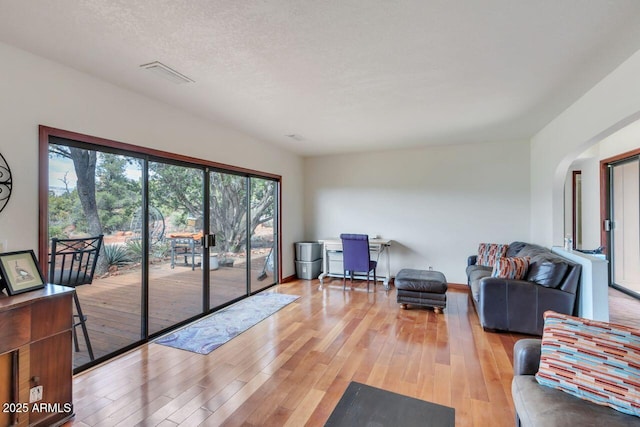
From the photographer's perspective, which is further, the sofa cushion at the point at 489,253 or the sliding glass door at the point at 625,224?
the sofa cushion at the point at 489,253

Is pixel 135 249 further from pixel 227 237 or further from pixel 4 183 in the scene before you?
pixel 227 237

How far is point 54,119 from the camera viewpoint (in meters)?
2.41

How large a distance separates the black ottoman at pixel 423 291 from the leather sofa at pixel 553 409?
2.35m

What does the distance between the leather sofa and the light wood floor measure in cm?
56

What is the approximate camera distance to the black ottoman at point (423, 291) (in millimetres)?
4004

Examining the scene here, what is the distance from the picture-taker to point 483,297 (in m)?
3.41

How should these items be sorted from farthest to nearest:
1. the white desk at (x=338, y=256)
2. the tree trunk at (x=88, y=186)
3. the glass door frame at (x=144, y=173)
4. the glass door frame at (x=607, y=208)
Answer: the white desk at (x=338, y=256), the glass door frame at (x=607, y=208), the tree trunk at (x=88, y=186), the glass door frame at (x=144, y=173)

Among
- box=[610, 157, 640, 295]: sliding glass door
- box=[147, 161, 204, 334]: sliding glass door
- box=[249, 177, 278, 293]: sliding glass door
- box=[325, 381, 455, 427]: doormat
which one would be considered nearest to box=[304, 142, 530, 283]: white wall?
box=[249, 177, 278, 293]: sliding glass door

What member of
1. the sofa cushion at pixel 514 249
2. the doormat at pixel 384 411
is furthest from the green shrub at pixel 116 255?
the sofa cushion at pixel 514 249

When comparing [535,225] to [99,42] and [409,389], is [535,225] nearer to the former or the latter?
[409,389]

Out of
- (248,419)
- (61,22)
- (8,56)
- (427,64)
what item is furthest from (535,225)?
(8,56)

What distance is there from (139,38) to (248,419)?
8.95 ft

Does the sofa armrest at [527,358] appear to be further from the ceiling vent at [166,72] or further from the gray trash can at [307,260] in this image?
the gray trash can at [307,260]

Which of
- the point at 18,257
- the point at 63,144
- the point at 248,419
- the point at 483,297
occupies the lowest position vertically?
the point at 248,419
